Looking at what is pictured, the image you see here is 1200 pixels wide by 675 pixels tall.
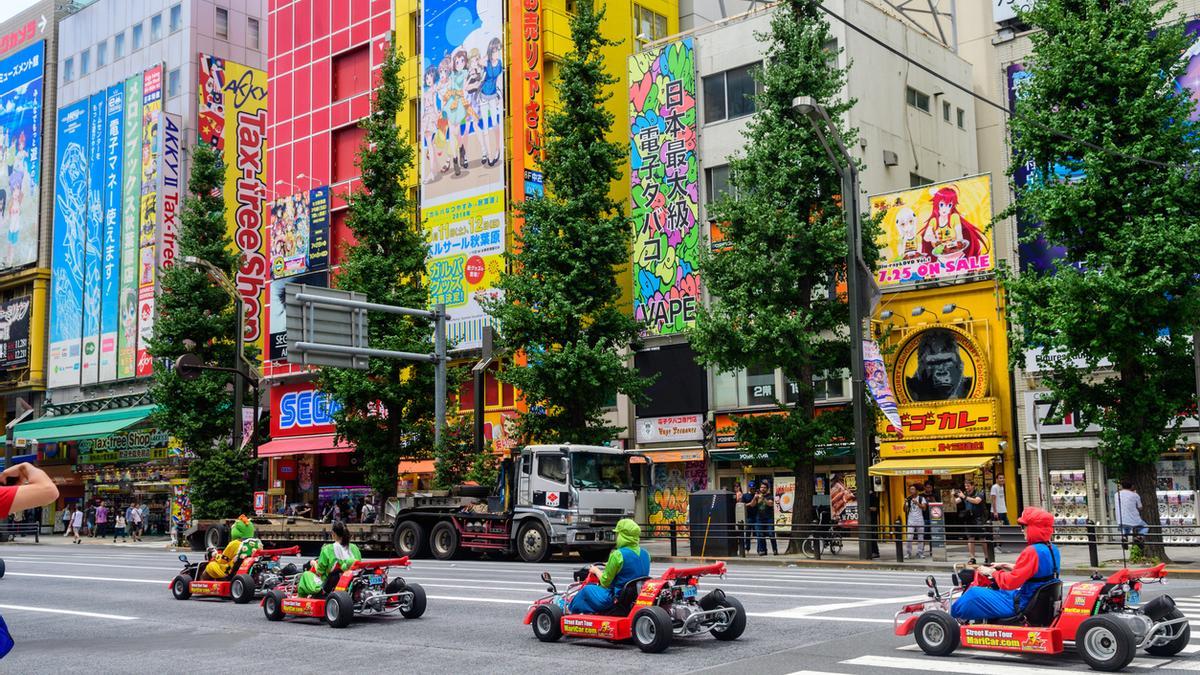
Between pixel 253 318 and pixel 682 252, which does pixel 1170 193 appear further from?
pixel 253 318

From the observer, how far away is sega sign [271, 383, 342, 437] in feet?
162

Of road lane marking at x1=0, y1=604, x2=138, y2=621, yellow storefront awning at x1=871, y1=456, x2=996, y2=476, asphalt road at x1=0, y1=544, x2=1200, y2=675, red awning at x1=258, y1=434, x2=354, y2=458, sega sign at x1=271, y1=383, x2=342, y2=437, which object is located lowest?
road lane marking at x1=0, y1=604, x2=138, y2=621

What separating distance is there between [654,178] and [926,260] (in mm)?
10157

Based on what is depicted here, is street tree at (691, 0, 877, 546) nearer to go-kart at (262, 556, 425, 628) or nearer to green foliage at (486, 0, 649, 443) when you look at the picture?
green foliage at (486, 0, 649, 443)

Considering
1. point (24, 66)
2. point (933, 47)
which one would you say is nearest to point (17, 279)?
point (24, 66)

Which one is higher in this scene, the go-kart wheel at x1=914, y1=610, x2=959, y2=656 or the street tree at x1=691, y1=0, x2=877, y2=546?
the street tree at x1=691, y1=0, x2=877, y2=546

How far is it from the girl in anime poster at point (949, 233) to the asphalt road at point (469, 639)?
48.4ft

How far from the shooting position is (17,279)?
66.8 m

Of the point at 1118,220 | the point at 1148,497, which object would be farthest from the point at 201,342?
the point at 1148,497

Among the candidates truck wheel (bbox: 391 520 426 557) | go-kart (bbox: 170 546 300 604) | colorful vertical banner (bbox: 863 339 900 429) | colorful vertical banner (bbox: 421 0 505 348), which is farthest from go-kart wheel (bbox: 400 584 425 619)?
colorful vertical banner (bbox: 421 0 505 348)

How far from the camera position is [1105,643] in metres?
9.52

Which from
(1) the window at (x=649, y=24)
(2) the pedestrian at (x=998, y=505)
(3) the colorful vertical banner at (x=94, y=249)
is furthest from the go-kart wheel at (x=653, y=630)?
(3) the colorful vertical banner at (x=94, y=249)

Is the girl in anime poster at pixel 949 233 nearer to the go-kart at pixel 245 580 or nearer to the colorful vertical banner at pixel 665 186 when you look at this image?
the colorful vertical banner at pixel 665 186

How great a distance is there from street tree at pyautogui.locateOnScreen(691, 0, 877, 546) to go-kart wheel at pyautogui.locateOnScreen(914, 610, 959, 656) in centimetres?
1704
